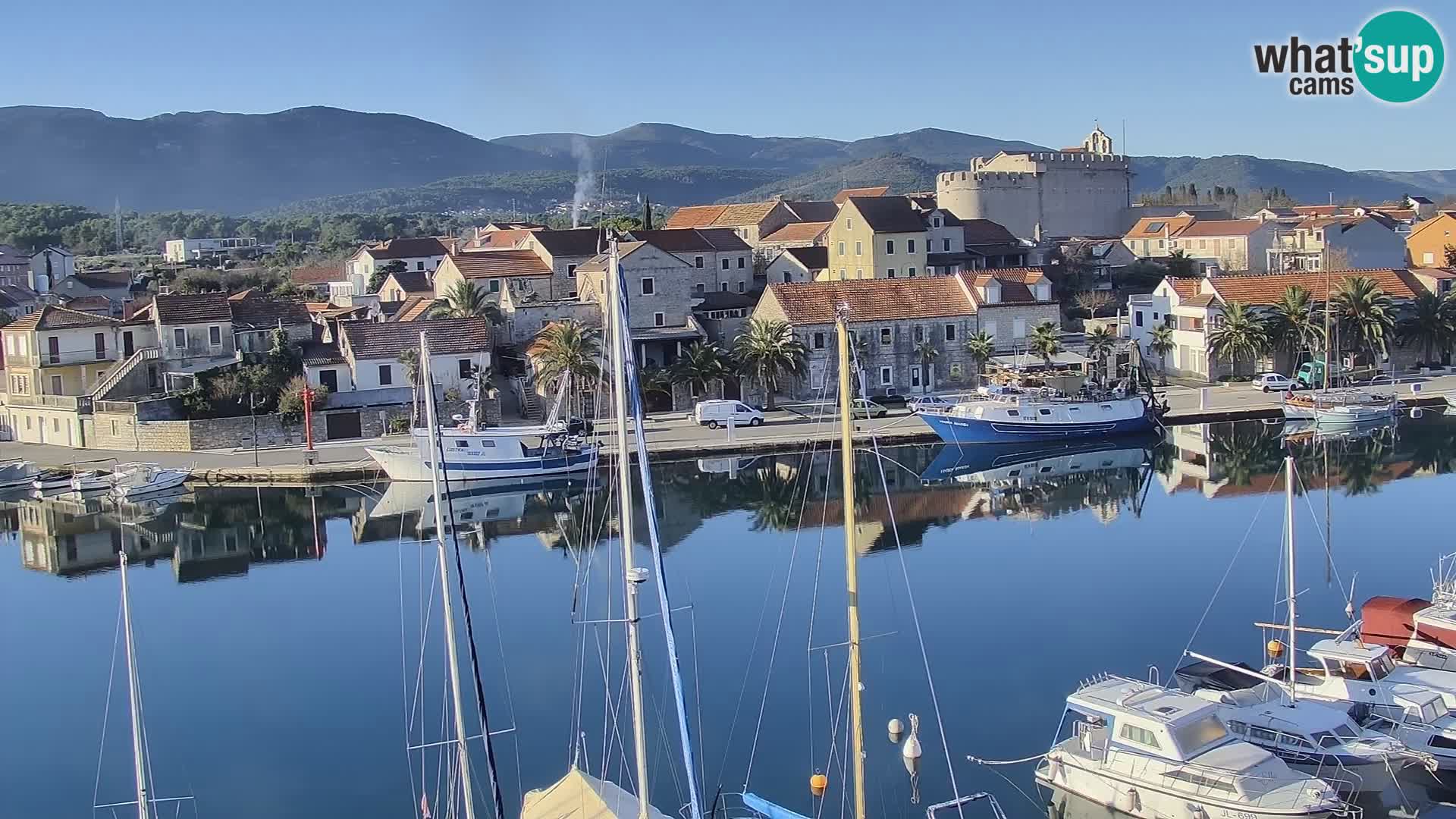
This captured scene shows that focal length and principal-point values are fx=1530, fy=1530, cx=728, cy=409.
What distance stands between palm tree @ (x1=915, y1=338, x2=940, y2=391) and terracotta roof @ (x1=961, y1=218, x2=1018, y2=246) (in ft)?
53.1

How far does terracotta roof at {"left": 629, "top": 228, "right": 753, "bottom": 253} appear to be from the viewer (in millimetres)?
55594

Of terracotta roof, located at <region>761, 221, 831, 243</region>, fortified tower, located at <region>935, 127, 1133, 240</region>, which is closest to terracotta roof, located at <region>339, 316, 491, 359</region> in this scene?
terracotta roof, located at <region>761, 221, 831, 243</region>

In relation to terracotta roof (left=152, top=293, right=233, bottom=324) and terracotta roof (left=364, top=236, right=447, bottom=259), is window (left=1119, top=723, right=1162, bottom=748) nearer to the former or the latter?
terracotta roof (left=152, top=293, right=233, bottom=324)

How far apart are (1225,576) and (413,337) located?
2862 centimetres

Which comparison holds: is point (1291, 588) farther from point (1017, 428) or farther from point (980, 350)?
point (980, 350)

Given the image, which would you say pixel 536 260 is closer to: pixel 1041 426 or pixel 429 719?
pixel 1041 426

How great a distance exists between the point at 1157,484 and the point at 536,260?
26.6 m

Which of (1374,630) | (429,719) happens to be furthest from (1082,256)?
(429,719)

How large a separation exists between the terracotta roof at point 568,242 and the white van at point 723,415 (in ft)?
40.4

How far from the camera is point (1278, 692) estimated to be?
63.7 ft

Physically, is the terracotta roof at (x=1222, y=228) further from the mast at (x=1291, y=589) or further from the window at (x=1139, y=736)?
the window at (x=1139, y=736)

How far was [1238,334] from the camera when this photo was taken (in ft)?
167

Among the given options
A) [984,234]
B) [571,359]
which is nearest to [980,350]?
[571,359]

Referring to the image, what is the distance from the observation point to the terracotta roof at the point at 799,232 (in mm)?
65125
